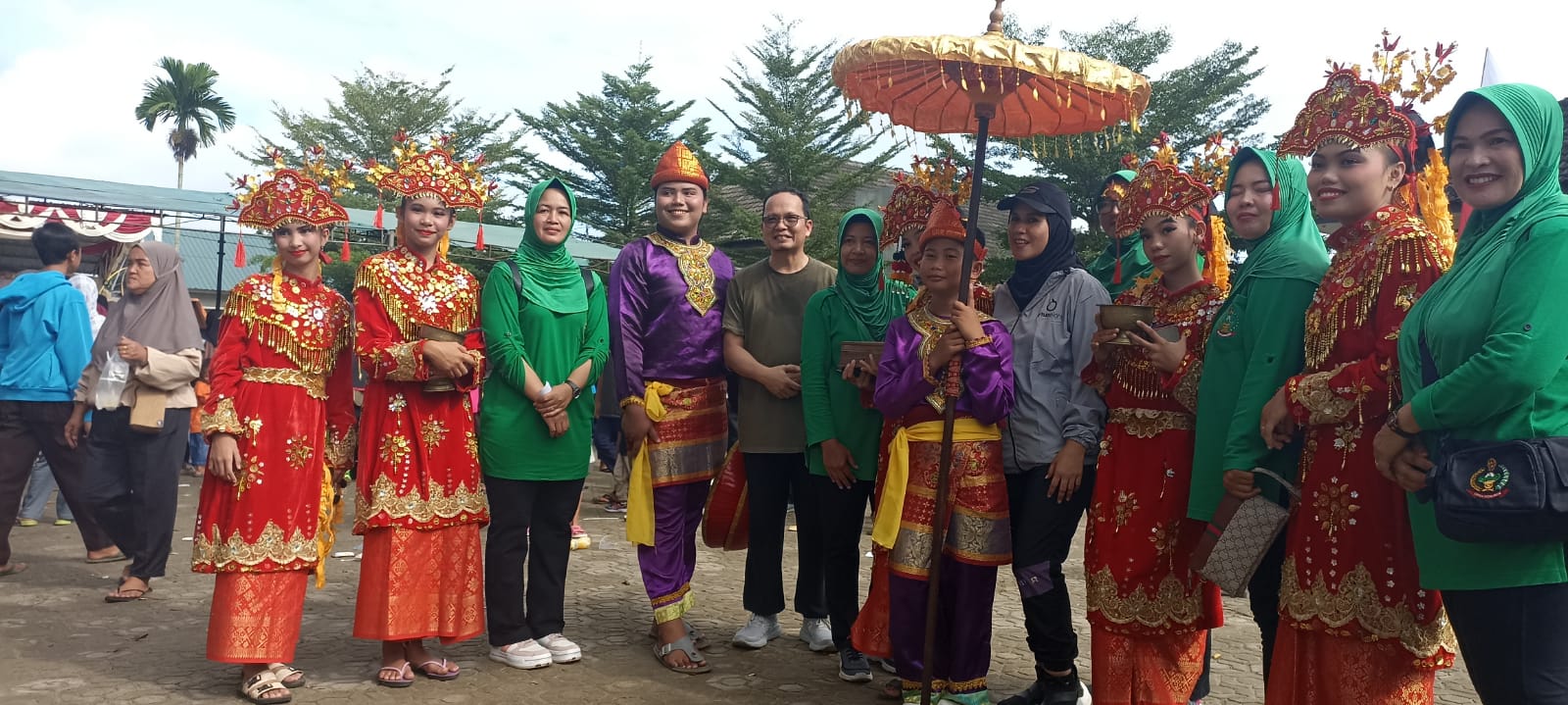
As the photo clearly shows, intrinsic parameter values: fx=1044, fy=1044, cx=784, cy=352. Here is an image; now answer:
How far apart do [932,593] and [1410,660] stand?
4.76 ft

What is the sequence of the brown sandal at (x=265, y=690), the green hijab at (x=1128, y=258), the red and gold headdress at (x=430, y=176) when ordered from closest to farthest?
the brown sandal at (x=265, y=690)
the red and gold headdress at (x=430, y=176)
the green hijab at (x=1128, y=258)

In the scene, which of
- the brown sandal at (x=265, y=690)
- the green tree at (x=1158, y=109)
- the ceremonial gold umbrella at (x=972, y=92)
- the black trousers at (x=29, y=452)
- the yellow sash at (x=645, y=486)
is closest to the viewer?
the ceremonial gold umbrella at (x=972, y=92)

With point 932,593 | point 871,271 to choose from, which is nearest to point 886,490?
point 932,593

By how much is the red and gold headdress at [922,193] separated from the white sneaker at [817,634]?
1772 millimetres

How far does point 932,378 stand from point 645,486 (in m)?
1.51

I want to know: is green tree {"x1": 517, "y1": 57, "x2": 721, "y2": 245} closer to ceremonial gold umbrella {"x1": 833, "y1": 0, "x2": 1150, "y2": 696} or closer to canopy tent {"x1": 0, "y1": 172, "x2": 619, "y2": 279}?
canopy tent {"x1": 0, "y1": 172, "x2": 619, "y2": 279}

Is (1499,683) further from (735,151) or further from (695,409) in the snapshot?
(735,151)

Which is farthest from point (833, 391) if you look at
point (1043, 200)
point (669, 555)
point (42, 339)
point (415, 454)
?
point (42, 339)

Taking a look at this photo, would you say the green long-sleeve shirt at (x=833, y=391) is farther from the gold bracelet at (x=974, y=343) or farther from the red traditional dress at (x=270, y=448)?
the red traditional dress at (x=270, y=448)

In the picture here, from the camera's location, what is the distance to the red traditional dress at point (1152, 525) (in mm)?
3355

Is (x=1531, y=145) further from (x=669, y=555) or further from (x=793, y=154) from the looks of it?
(x=793, y=154)

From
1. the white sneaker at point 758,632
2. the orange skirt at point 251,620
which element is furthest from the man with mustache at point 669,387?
the orange skirt at point 251,620

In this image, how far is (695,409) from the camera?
4.68 m

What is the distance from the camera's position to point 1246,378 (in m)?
2.98
